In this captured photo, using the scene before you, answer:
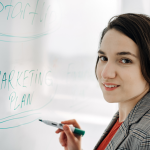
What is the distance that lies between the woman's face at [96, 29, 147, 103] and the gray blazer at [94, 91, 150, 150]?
4cm

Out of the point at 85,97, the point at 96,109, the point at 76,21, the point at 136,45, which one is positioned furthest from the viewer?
the point at 96,109

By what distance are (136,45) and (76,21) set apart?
42cm

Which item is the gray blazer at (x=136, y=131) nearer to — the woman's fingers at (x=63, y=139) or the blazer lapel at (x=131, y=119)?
the blazer lapel at (x=131, y=119)

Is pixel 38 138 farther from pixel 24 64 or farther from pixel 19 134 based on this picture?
pixel 24 64

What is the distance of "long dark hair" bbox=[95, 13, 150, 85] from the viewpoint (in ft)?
1.79

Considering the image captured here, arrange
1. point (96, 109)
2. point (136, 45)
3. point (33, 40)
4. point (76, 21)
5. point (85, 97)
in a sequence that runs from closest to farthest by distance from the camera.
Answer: point (136, 45) < point (33, 40) < point (76, 21) < point (85, 97) < point (96, 109)

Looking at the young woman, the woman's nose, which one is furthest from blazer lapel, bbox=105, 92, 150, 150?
the woman's nose

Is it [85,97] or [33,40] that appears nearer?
[33,40]

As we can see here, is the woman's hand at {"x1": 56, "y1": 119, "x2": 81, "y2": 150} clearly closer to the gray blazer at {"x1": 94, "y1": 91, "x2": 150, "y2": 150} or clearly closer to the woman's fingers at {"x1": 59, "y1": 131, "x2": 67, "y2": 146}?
the woman's fingers at {"x1": 59, "y1": 131, "x2": 67, "y2": 146}

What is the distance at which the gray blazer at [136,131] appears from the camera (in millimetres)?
471

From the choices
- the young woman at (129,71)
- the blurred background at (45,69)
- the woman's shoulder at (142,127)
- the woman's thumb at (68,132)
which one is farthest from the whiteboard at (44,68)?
the woman's shoulder at (142,127)

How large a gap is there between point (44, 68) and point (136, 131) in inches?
15.9

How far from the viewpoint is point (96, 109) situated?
1122 mm

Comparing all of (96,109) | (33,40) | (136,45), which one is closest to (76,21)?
(33,40)
